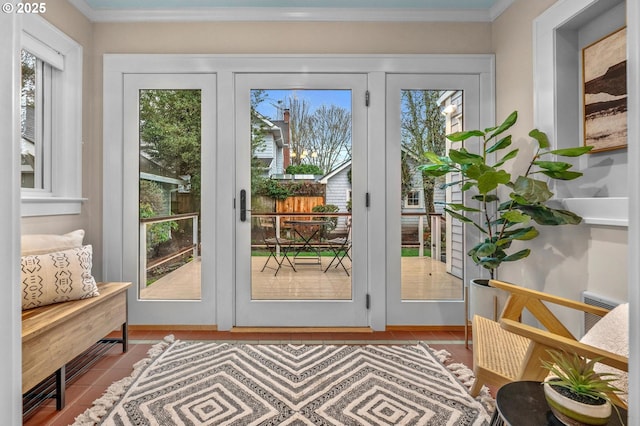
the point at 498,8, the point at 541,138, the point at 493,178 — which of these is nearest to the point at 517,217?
the point at 493,178

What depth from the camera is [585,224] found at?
79.3 inches

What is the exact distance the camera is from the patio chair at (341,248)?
2.96 meters

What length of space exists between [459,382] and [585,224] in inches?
45.7

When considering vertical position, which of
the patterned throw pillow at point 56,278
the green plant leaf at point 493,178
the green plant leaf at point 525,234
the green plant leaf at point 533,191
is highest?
the green plant leaf at point 493,178

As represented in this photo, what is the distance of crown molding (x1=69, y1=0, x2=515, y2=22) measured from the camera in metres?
2.82

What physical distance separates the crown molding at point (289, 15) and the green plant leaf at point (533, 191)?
5.26 feet

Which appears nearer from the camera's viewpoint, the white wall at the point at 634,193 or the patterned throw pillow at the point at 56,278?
the white wall at the point at 634,193

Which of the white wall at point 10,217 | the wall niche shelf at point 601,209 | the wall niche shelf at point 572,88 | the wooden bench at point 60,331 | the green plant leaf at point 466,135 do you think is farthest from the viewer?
the green plant leaf at point 466,135

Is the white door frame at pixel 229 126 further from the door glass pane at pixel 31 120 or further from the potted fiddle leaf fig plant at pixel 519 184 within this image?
the potted fiddle leaf fig plant at pixel 519 184

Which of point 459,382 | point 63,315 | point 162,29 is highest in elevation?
point 162,29

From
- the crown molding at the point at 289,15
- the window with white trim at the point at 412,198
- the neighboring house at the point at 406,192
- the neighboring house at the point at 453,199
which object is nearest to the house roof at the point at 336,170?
the neighboring house at the point at 406,192

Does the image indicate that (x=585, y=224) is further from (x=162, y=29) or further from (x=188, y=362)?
(x=162, y=29)

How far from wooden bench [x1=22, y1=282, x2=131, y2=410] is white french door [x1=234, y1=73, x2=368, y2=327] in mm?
945

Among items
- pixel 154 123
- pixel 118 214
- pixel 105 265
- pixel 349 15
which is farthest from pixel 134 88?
pixel 349 15
